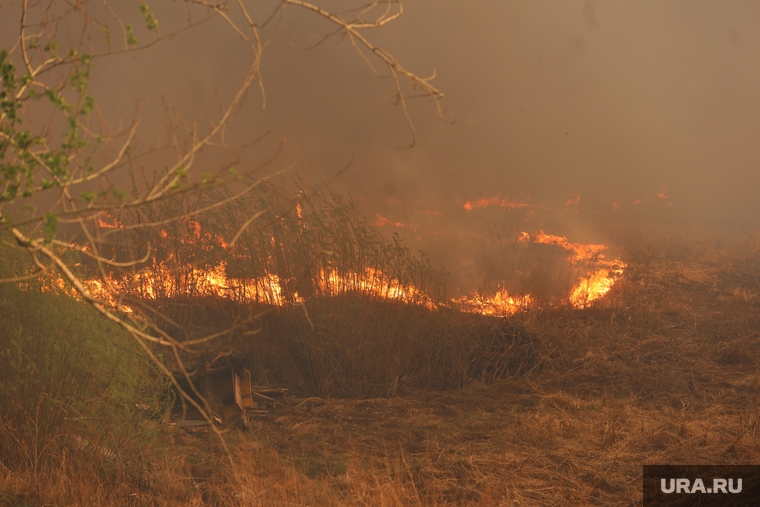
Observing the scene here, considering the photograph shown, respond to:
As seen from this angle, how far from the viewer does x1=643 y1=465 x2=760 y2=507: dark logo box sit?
151 inches

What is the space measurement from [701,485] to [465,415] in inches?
112

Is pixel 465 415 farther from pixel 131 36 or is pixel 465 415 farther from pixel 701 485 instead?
pixel 131 36

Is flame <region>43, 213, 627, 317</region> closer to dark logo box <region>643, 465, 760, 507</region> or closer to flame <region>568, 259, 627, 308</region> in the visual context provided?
flame <region>568, 259, 627, 308</region>

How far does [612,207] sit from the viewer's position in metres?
18.5

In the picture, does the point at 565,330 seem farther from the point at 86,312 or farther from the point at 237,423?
the point at 86,312

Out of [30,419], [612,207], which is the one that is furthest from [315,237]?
[612,207]

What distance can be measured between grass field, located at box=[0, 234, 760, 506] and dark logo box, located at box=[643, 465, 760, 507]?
0.45ft

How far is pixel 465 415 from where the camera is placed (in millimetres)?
6828

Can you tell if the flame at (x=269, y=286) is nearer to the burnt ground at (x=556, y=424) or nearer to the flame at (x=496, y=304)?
the flame at (x=496, y=304)

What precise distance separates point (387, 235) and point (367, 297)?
6.75 metres

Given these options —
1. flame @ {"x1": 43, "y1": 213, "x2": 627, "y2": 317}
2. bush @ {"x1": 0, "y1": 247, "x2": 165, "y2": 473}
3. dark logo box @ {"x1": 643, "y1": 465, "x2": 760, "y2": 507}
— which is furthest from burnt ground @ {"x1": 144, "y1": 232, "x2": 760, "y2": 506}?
bush @ {"x1": 0, "y1": 247, "x2": 165, "y2": 473}
